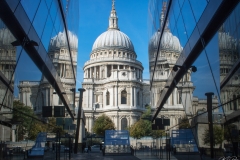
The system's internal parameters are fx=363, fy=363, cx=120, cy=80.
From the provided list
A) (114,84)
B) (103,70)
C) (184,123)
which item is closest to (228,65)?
(184,123)

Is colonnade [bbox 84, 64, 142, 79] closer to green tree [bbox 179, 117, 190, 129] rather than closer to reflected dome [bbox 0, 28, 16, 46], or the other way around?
green tree [bbox 179, 117, 190, 129]

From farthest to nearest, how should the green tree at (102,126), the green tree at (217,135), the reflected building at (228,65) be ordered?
1. the green tree at (102,126)
2. the green tree at (217,135)
3. the reflected building at (228,65)

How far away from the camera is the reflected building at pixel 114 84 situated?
321 ft

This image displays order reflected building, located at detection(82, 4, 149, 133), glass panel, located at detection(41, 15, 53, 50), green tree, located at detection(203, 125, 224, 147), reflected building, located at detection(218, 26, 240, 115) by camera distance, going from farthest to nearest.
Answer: reflected building, located at detection(82, 4, 149, 133) → glass panel, located at detection(41, 15, 53, 50) → green tree, located at detection(203, 125, 224, 147) → reflected building, located at detection(218, 26, 240, 115)

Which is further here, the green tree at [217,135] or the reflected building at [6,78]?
the green tree at [217,135]

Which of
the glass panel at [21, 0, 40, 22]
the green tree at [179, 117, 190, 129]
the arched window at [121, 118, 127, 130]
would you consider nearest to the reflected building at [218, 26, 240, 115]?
the glass panel at [21, 0, 40, 22]

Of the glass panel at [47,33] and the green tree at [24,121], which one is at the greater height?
the glass panel at [47,33]

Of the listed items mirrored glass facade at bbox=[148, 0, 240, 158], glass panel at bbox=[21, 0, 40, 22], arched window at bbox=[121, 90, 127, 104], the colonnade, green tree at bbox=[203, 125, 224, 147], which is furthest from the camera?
the colonnade

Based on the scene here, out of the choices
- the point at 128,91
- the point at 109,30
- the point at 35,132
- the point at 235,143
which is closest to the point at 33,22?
the point at 35,132

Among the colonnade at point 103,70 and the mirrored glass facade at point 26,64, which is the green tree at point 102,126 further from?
the mirrored glass facade at point 26,64

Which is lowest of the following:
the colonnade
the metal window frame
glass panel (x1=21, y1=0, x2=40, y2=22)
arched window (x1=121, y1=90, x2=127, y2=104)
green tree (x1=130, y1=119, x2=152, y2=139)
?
green tree (x1=130, y1=119, x2=152, y2=139)

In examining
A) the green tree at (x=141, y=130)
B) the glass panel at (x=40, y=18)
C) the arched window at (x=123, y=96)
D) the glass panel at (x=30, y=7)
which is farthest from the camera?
the arched window at (x=123, y=96)

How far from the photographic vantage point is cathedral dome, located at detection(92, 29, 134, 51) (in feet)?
397

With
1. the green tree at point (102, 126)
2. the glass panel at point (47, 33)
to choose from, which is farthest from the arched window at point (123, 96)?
the glass panel at point (47, 33)
